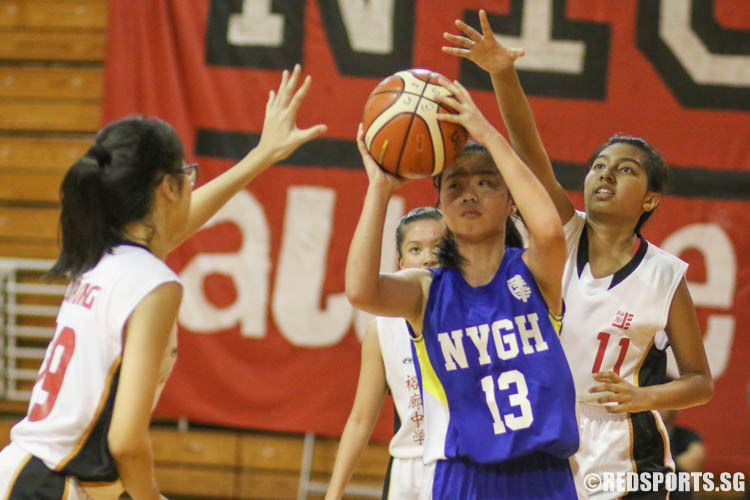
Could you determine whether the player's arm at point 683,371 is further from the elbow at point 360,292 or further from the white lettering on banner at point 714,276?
the white lettering on banner at point 714,276

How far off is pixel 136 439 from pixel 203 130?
179 inches

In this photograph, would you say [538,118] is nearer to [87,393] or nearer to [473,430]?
[473,430]

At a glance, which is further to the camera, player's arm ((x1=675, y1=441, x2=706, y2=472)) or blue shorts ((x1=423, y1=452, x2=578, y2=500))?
player's arm ((x1=675, y1=441, x2=706, y2=472))

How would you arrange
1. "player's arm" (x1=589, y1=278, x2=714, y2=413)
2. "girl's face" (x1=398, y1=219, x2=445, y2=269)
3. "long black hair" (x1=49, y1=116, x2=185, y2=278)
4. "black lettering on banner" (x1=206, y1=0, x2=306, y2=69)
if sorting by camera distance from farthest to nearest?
"black lettering on banner" (x1=206, y1=0, x2=306, y2=69), "girl's face" (x1=398, y1=219, x2=445, y2=269), "player's arm" (x1=589, y1=278, x2=714, y2=413), "long black hair" (x1=49, y1=116, x2=185, y2=278)

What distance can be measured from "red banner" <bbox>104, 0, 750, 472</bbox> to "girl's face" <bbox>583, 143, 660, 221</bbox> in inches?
114

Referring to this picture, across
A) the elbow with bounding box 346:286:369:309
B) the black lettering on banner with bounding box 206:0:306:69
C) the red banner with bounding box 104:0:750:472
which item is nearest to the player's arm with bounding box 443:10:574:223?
the elbow with bounding box 346:286:369:309

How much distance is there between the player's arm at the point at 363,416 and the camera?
308 cm

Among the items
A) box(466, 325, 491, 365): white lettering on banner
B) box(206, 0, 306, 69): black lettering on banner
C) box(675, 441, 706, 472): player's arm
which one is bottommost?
box(675, 441, 706, 472): player's arm

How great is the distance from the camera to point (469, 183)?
2529 millimetres

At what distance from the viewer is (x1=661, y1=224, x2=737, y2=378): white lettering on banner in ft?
19.9

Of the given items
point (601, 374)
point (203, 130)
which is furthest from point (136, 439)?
point (203, 130)

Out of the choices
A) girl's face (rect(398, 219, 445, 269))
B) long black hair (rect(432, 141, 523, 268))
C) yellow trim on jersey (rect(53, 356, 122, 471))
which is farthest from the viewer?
girl's face (rect(398, 219, 445, 269))

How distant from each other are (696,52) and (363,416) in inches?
171

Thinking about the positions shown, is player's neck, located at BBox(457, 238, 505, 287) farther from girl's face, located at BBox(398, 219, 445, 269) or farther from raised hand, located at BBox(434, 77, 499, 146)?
girl's face, located at BBox(398, 219, 445, 269)
